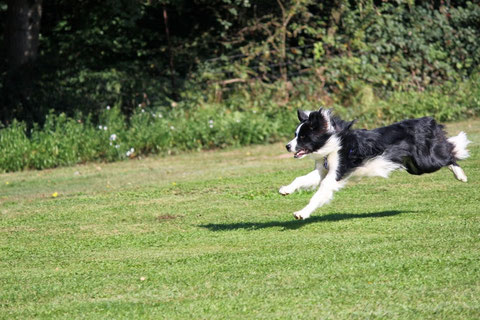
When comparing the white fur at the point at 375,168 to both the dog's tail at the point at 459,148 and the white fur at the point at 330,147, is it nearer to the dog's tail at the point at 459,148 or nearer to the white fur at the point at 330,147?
the white fur at the point at 330,147

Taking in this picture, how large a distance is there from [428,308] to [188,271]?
7.38 ft

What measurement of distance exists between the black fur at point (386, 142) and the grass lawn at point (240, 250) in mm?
586

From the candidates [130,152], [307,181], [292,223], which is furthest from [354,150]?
[130,152]

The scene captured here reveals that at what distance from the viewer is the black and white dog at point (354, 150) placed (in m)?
8.23

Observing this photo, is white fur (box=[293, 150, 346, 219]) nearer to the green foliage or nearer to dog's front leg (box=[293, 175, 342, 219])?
dog's front leg (box=[293, 175, 342, 219])

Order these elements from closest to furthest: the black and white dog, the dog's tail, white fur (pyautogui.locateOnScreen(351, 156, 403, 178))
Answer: the black and white dog, white fur (pyautogui.locateOnScreen(351, 156, 403, 178)), the dog's tail

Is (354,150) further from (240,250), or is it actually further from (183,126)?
(183,126)

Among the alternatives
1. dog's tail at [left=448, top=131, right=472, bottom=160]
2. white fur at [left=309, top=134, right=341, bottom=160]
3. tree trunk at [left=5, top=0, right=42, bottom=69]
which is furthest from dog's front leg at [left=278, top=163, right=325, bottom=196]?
tree trunk at [left=5, top=0, right=42, bottom=69]

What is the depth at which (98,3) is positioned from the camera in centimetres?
2131

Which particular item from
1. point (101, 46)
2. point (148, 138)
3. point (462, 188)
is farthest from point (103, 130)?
point (462, 188)

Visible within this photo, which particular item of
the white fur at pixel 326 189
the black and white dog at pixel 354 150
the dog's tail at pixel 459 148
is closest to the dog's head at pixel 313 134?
the black and white dog at pixel 354 150

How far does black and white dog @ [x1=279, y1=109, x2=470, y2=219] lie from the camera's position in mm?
8234

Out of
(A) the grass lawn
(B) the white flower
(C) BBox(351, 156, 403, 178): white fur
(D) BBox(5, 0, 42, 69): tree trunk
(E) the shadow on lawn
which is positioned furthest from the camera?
(D) BBox(5, 0, 42, 69): tree trunk

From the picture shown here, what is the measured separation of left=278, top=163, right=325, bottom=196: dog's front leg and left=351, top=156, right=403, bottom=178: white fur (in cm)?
37
